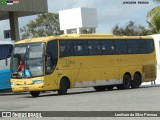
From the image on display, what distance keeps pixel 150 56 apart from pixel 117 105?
1527cm

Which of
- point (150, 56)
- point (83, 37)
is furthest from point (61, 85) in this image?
point (150, 56)

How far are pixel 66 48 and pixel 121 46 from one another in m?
4.69

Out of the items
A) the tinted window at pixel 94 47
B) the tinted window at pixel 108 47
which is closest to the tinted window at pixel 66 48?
the tinted window at pixel 94 47

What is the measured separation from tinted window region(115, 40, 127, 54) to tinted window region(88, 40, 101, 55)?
1.51 meters

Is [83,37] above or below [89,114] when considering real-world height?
above

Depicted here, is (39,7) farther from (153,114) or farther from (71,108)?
(153,114)

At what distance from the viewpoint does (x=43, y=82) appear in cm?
2514

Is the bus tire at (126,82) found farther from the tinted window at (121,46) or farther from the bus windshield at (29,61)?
the bus windshield at (29,61)

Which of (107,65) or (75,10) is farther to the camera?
(75,10)

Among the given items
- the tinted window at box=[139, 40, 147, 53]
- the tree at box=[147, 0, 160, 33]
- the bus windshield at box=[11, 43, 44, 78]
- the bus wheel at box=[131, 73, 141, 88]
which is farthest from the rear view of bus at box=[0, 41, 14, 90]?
the tree at box=[147, 0, 160, 33]

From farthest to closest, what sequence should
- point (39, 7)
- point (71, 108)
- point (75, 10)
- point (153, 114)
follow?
point (75, 10), point (39, 7), point (71, 108), point (153, 114)

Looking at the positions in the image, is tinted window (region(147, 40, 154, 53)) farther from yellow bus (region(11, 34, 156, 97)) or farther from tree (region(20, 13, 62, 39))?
tree (region(20, 13, 62, 39))

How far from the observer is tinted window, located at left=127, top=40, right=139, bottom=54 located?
30.6 metres

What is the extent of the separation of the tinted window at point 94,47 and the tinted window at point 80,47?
0.31m
